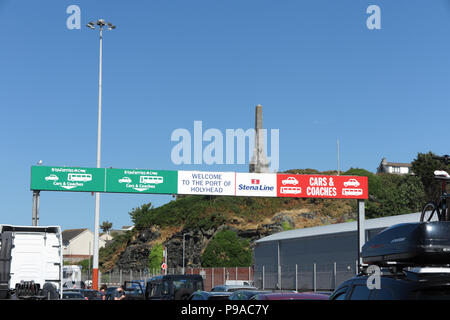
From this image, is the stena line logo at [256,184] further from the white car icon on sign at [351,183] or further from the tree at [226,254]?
the tree at [226,254]

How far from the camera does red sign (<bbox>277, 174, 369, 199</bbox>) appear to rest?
37531mm

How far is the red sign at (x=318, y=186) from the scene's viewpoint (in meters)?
37.5

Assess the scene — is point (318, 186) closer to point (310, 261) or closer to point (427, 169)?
point (310, 261)

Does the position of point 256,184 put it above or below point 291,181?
below

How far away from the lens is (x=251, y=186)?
37188 mm

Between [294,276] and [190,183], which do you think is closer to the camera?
[190,183]

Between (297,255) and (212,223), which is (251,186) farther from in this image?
(212,223)

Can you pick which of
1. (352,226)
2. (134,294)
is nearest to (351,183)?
(352,226)

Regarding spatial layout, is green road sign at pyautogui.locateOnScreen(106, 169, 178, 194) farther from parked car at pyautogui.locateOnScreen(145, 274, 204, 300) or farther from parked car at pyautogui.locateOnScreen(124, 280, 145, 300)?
parked car at pyautogui.locateOnScreen(145, 274, 204, 300)

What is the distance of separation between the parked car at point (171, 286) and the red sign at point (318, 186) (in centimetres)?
1775

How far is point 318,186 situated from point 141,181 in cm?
1033

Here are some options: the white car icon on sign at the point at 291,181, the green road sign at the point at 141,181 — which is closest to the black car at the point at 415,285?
the green road sign at the point at 141,181

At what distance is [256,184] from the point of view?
3738 centimetres

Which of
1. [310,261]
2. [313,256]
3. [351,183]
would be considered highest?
[351,183]
